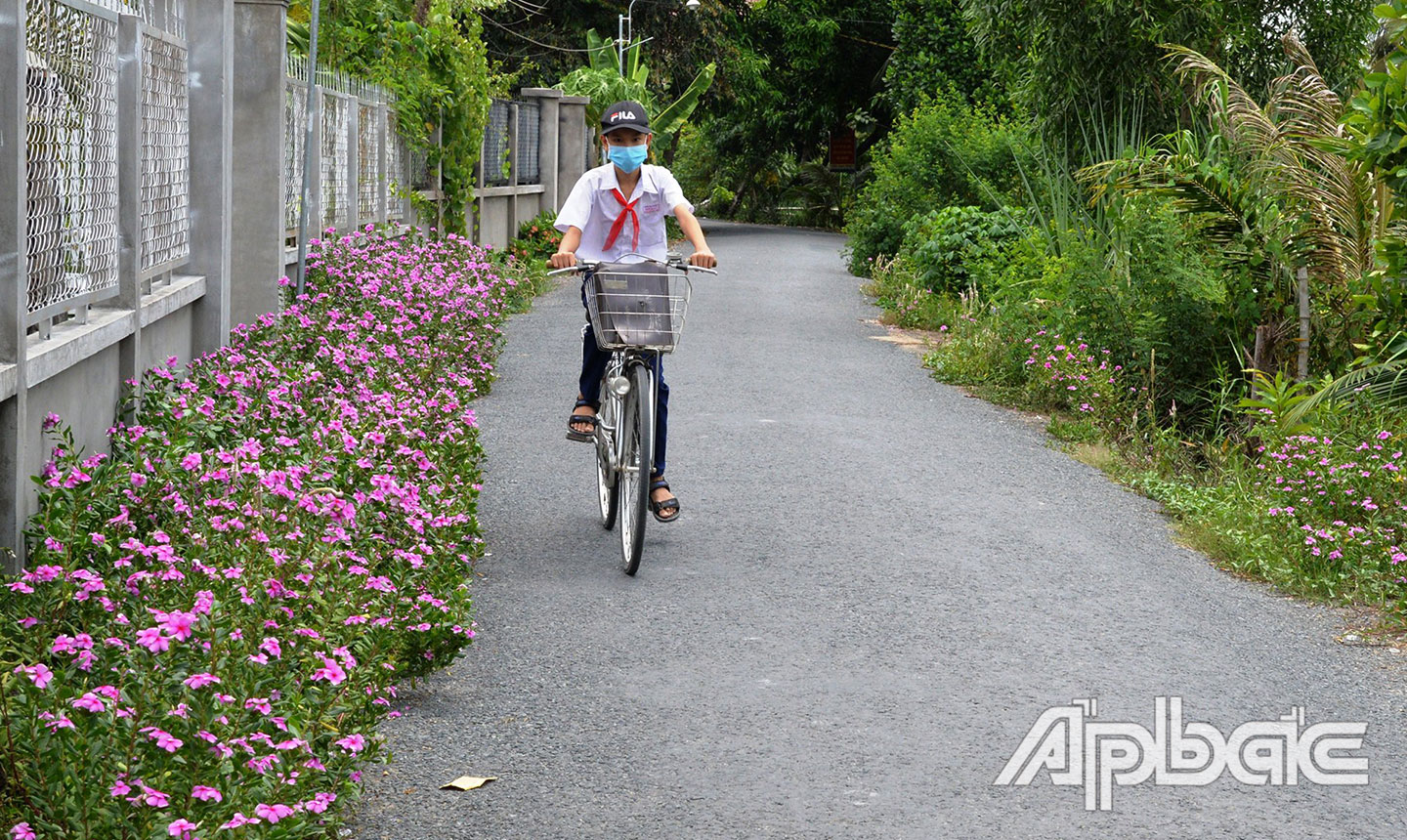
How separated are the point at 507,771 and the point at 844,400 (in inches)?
304

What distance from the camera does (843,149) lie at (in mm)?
49906

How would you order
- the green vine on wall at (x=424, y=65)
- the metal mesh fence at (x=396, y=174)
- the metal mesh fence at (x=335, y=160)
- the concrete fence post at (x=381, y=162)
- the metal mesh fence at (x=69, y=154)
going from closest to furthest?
the metal mesh fence at (x=69, y=154) < the metal mesh fence at (x=335, y=160) < the concrete fence post at (x=381, y=162) < the green vine on wall at (x=424, y=65) < the metal mesh fence at (x=396, y=174)

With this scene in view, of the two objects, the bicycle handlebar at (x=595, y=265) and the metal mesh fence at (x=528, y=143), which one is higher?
the metal mesh fence at (x=528, y=143)

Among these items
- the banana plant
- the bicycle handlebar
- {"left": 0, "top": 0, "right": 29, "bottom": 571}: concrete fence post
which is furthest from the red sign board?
{"left": 0, "top": 0, "right": 29, "bottom": 571}: concrete fence post

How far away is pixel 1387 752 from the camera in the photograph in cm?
478

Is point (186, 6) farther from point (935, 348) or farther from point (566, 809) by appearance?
point (935, 348)

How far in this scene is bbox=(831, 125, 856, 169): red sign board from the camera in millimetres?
49375

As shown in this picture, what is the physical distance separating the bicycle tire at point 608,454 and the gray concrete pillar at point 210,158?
2.36m

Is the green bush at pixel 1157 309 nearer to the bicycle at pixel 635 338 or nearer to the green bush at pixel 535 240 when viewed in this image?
the bicycle at pixel 635 338

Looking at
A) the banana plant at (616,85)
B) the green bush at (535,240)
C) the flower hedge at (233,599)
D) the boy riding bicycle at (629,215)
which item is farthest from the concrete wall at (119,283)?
the banana plant at (616,85)

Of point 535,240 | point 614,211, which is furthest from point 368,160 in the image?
point 535,240

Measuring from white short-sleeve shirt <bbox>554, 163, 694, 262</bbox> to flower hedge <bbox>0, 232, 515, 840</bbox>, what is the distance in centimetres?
109

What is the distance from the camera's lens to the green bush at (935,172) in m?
22.3

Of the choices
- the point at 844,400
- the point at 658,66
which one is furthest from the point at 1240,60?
the point at 658,66
